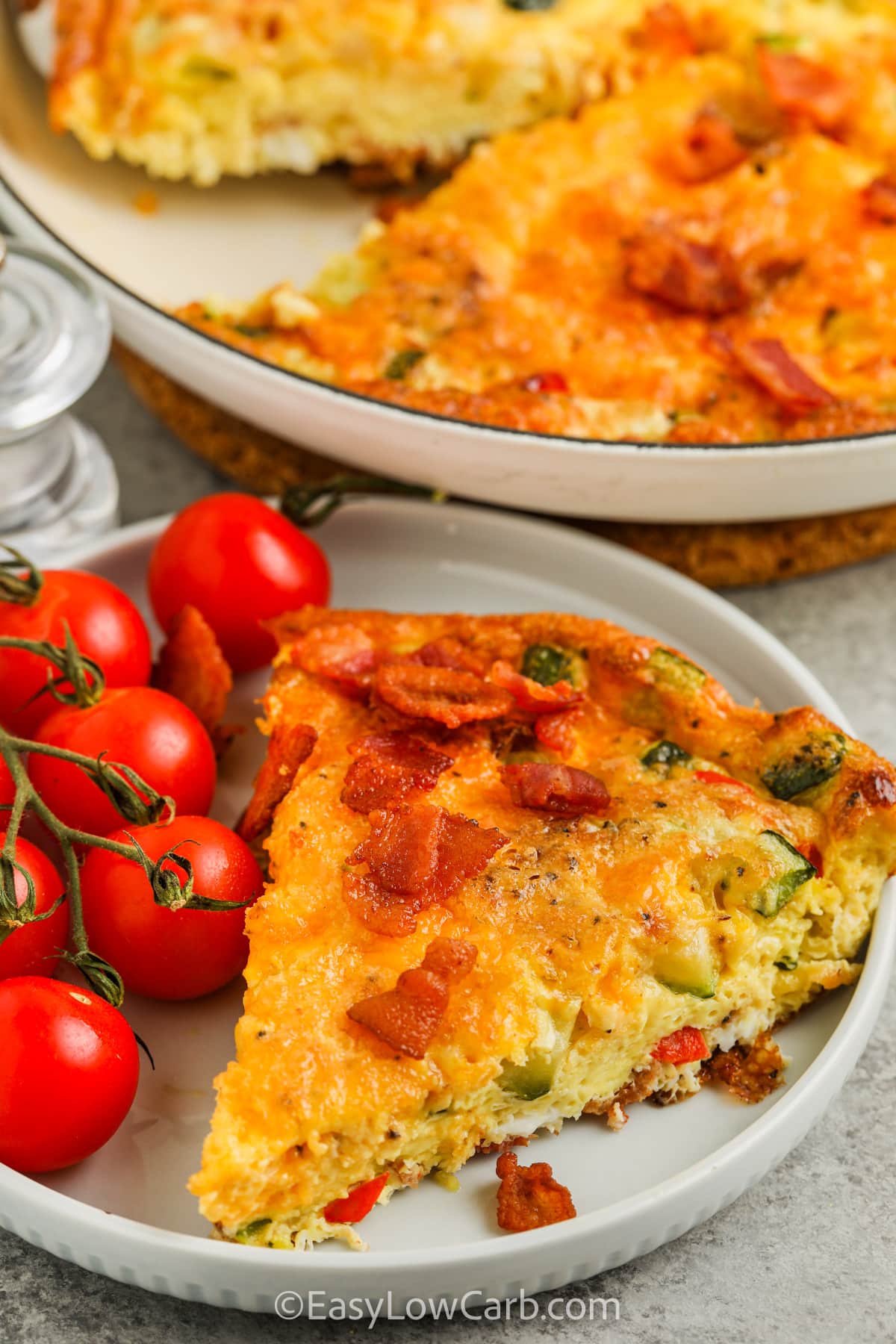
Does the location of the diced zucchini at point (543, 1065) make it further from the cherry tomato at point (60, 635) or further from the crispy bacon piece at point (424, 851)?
the cherry tomato at point (60, 635)

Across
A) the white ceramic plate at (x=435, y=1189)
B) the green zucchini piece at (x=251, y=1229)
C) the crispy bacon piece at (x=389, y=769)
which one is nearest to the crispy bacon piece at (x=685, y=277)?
the white ceramic plate at (x=435, y=1189)

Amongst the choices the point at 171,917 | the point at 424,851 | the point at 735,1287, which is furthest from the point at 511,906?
the point at 735,1287

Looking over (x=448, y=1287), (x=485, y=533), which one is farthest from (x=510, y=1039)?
(x=485, y=533)

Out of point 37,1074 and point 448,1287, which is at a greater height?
point 37,1074

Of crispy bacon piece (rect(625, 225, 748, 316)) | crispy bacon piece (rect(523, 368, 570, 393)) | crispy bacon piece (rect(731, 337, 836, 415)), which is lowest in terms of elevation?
crispy bacon piece (rect(523, 368, 570, 393))

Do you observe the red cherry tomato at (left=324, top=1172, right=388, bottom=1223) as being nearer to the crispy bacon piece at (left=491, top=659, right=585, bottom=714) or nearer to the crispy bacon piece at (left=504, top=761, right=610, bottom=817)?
the crispy bacon piece at (left=504, top=761, right=610, bottom=817)

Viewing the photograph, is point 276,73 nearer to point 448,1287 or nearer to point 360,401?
point 360,401

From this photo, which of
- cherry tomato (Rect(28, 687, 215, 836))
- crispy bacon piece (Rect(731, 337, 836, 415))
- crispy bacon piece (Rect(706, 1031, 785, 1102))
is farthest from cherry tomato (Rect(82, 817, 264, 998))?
crispy bacon piece (Rect(731, 337, 836, 415))
